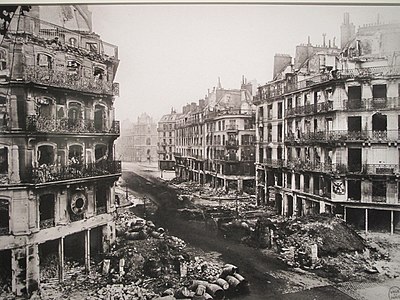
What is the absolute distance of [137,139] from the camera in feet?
14.7

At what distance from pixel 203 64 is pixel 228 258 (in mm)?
2480

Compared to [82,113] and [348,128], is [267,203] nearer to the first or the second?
[348,128]

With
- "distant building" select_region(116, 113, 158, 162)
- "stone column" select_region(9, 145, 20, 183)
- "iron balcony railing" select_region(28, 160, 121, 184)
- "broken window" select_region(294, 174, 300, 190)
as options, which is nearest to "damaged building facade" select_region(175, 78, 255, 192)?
"distant building" select_region(116, 113, 158, 162)

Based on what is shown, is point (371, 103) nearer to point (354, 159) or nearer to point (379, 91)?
point (379, 91)

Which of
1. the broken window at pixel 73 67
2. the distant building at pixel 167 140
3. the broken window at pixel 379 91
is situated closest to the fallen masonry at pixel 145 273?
the distant building at pixel 167 140

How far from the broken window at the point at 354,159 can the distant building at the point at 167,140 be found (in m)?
2.34

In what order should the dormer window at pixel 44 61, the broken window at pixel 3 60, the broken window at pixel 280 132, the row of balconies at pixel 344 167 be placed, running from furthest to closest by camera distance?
1. the broken window at pixel 280 132
2. the row of balconies at pixel 344 167
3. the dormer window at pixel 44 61
4. the broken window at pixel 3 60

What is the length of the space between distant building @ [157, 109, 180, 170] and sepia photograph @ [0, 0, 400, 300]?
40 mm

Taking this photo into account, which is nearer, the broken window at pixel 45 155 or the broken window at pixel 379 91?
the broken window at pixel 45 155

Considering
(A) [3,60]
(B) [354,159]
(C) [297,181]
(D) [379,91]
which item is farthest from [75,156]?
(D) [379,91]

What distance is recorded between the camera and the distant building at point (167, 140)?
15.3ft

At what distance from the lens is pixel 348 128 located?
4438mm

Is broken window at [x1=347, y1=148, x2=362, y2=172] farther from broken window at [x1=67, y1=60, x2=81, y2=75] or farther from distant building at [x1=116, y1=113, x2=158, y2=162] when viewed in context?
broken window at [x1=67, y1=60, x2=81, y2=75]

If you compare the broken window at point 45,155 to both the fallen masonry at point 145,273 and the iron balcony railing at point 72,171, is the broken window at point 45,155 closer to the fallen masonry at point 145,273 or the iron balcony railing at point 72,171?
the iron balcony railing at point 72,171
